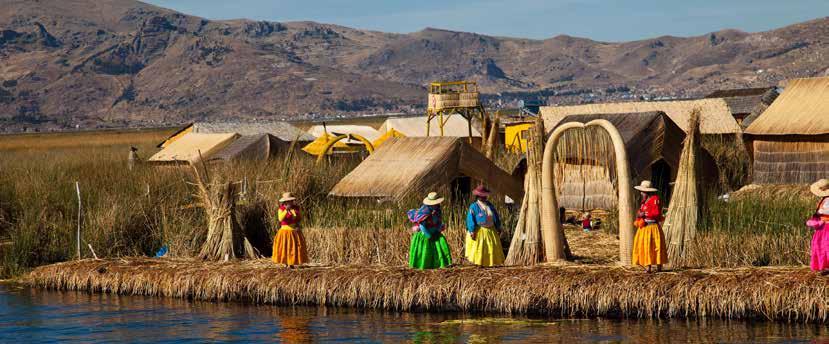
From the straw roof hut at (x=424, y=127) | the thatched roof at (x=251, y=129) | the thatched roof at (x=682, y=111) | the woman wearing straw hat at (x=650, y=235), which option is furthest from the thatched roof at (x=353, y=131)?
the woman wearing straw hat at (x=650, y=235)

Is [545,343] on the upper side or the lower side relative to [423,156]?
lower

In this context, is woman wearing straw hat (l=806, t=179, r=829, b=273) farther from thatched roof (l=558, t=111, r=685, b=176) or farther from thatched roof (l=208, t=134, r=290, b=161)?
thatched roof (l=208, t=134, r=290, b=161)

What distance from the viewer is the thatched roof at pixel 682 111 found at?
25938mm

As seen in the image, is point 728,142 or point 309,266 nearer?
point 309,266

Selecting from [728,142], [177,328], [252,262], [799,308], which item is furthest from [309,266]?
[728,142]

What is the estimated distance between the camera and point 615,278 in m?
12.0

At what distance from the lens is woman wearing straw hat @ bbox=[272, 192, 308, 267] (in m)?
13.7

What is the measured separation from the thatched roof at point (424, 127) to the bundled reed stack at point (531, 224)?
76.0ft

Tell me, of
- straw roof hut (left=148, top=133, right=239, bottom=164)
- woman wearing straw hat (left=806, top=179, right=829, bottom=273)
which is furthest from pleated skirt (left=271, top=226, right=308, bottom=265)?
straw roof hut (left=148, top=133, right=239, bottom=164)

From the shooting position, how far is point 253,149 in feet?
90.8

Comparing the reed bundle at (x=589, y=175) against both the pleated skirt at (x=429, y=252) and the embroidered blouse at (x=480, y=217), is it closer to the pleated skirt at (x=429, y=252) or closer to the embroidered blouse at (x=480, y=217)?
the embroidered blouse at (x=480, y=217)

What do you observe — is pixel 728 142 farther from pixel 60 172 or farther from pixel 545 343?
pixel 545 343

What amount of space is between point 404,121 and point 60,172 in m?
16.9

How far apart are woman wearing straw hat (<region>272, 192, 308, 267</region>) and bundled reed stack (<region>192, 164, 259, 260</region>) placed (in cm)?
148
